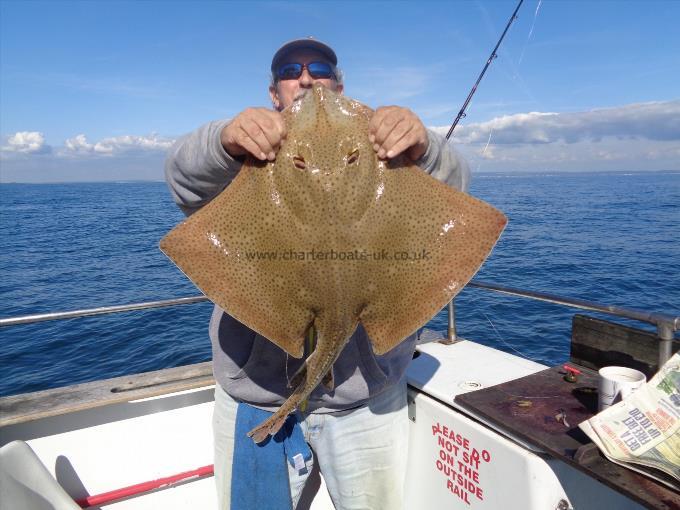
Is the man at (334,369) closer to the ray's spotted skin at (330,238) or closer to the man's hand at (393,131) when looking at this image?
the man's hand at (393,131)

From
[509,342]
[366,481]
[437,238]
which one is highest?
[437,238]

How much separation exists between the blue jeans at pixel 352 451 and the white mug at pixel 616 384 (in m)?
1.27

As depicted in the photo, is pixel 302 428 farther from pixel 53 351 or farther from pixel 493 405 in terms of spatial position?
pixel 53 351

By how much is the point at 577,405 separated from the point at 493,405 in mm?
538

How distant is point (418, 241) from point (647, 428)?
1.59m

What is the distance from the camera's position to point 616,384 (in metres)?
2.66

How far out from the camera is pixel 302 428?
2.93 metres

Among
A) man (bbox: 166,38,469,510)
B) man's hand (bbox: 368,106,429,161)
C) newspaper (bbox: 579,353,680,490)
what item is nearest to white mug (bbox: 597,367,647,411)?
newspaper (bbox: 579,353,680,490)

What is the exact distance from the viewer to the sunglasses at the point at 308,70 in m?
3.01

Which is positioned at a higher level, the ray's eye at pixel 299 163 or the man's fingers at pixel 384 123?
the man's fingers at pixel 384 123

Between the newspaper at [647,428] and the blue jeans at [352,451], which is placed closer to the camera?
the newspaper at [647,428]

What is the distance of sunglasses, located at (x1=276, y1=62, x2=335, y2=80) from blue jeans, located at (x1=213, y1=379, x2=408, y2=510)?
7.07 feet

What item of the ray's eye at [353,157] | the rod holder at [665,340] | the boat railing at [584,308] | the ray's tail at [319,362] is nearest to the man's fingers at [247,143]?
the ray's eye at [353,157]

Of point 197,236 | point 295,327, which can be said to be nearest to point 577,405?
point 295,327
